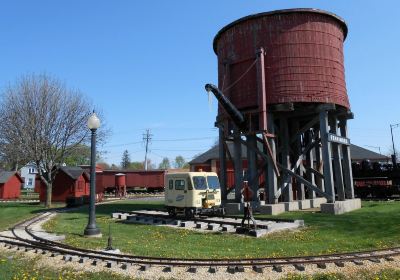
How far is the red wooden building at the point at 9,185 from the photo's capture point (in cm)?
5091

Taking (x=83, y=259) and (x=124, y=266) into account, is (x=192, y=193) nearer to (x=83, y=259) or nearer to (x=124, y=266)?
(x=83, y=259)

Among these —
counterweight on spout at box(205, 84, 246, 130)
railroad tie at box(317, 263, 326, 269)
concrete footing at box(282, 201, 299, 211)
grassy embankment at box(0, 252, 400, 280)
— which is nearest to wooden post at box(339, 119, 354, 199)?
concrete footing at box(282, 201, 299, 211)

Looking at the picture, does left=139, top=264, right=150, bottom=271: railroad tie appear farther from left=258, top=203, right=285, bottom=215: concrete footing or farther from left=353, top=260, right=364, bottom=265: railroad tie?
left=258, top=203, right=285, bottom=215: concrete footing

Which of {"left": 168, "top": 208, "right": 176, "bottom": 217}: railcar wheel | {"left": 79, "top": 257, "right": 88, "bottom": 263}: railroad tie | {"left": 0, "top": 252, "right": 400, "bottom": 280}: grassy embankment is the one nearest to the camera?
{"left": 0, "top": 252, "right": 400, "bottom": 280}: grassy embankment

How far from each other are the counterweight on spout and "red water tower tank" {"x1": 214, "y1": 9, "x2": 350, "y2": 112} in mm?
1119

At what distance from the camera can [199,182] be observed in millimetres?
18406

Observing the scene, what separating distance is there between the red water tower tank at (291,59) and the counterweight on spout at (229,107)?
1119mm

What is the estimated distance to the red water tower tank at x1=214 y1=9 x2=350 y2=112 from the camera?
71.2 feet

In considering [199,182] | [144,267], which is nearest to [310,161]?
[199,182]

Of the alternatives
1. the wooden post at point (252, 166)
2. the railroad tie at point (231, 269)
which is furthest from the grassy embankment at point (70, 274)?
the wooden post at point (252, 166)

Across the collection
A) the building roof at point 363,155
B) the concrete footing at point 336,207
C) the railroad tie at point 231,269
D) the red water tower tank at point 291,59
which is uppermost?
the red water tower tank at point 291,59

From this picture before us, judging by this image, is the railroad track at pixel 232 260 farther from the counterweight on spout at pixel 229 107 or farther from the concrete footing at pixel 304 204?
the concrete footing at pixel 304 204

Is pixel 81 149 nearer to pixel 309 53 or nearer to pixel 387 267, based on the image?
pixel 309 53

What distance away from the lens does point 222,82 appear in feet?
80.8
